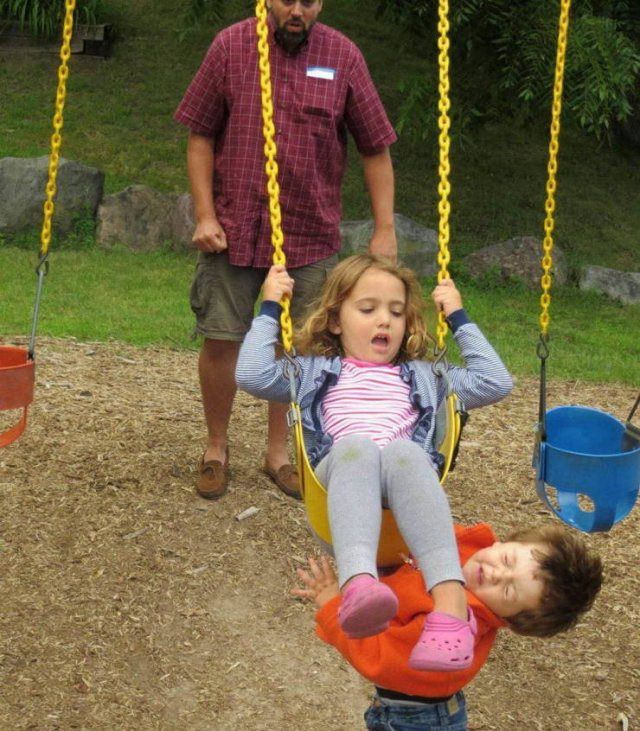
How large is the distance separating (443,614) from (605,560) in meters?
2.63

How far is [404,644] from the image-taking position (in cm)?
245

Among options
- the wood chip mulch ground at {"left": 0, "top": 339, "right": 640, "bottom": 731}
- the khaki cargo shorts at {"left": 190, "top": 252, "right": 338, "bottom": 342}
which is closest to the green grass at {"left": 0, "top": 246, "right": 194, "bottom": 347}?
the wood chip mulch ground at {"left": 0, "top": 339, "right": 640, "bottom": 731}

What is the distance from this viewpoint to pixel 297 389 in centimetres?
295

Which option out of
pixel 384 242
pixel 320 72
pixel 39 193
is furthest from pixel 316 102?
pixel 39 193

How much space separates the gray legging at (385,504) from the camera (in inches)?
94.9

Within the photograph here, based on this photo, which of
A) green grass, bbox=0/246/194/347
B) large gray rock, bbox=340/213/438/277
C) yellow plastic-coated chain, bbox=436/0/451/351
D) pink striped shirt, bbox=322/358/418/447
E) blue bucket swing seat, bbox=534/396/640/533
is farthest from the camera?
large gray rock, bbox=340/213/438/277

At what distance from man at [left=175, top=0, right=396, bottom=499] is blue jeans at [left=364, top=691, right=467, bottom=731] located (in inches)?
72.6

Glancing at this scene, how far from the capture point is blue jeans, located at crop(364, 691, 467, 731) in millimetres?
2539

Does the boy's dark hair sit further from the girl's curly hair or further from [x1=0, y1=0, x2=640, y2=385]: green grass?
[x1=0, y1=0, x2=640, y2=385]: green grass

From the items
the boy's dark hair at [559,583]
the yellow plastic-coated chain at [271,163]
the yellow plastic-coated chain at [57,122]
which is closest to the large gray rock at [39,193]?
the yellow plastic-coated chain at [57,122]

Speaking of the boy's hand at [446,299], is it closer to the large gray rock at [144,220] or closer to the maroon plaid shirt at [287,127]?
the maroon plaid shirt at [287,127]

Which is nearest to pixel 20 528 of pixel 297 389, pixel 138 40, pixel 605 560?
pixel 297 389

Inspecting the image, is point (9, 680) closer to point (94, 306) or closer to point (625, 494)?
point (625, 494)

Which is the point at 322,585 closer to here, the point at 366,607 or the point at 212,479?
the point at 366,607
